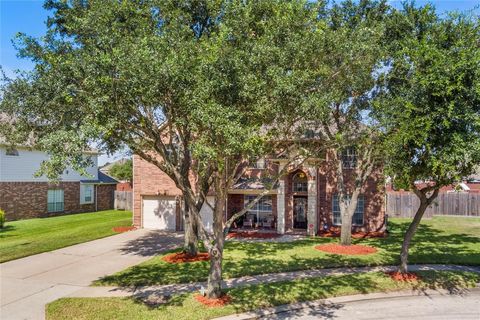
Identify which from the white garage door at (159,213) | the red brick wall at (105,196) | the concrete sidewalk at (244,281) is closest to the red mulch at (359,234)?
the concrete sidewalk at (244,281)

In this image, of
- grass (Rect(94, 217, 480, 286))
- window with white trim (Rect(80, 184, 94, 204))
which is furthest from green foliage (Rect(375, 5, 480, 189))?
window with white trim (Rect(80, 184, 94, 204))

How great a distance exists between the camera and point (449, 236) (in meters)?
22.7

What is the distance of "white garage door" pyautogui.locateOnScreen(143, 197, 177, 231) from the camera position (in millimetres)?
25094

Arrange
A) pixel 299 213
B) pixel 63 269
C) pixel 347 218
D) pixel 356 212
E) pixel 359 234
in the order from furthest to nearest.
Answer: pixel 299 213
pixel 356 212
pixel 359 234
pixel 347 218
pixel 63 269

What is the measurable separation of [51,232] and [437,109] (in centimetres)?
2151

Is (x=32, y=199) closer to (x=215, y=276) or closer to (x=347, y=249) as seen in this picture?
(x=215, y=276)

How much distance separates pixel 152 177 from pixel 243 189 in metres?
6.37

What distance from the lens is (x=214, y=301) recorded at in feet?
35.5

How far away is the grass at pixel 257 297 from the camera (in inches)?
397


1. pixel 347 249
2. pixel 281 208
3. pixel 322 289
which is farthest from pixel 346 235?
pixel 322 289

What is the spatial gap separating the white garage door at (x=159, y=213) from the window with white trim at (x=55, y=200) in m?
9.93

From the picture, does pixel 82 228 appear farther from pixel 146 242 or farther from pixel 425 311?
pixel 425 311

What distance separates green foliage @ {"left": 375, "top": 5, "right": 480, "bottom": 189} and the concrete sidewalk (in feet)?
14.7

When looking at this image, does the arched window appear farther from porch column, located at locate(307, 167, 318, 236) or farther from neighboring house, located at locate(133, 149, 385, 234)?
porch column, located at locate(307, 167, 318, 236)
